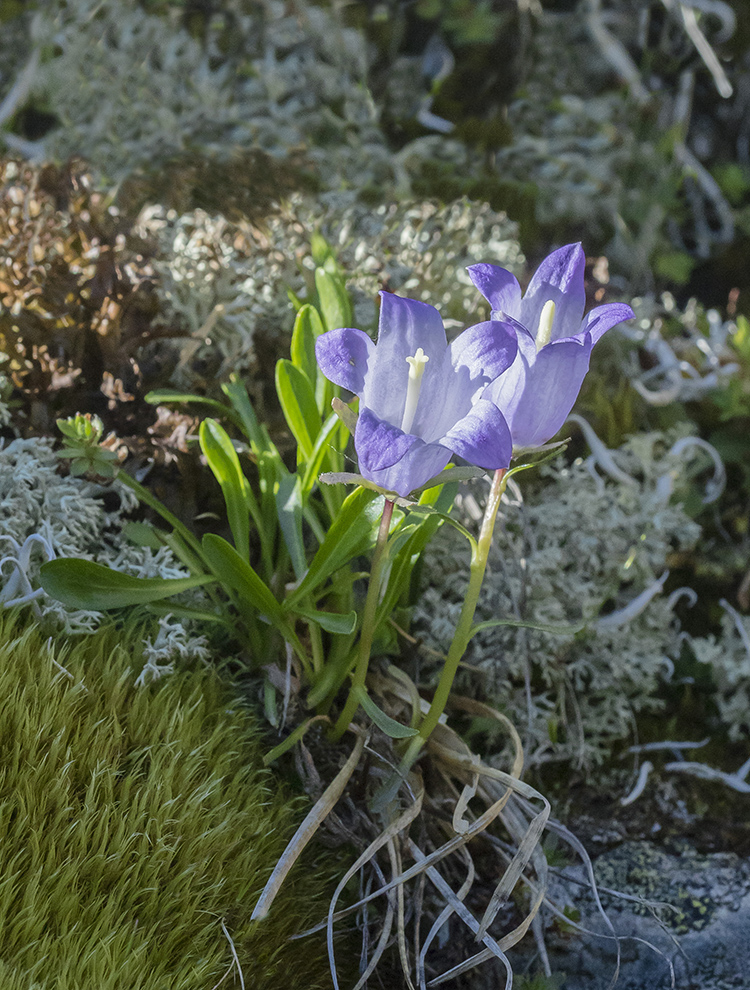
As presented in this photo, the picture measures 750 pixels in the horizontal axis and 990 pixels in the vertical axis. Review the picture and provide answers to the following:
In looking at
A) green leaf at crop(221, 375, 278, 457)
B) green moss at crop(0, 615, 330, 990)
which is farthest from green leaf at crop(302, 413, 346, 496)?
green moss at crop(0, 615, 330, 990)

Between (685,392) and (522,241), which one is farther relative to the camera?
(522,241)

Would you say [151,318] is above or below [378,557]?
above

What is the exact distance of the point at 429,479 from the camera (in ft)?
2.81

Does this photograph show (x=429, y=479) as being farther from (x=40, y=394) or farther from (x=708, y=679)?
(x=708, y=679)

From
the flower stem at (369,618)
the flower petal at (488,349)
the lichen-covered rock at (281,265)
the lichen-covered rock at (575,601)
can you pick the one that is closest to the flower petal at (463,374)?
the flower petal at (488,349)

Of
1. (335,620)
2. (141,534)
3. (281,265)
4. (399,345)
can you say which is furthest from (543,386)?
(281,265)

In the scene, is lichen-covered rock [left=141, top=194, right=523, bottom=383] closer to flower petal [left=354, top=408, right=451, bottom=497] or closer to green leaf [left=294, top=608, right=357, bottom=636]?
green leaf [left=294, top=608, right=357, bottom=636]

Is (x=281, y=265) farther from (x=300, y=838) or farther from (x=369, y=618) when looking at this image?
(x=300, y=838)

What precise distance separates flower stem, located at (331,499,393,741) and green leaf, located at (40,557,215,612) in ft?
0.88

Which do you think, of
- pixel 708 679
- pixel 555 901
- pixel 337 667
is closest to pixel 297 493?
pixel 337 667

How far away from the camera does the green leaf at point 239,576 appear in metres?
1.06

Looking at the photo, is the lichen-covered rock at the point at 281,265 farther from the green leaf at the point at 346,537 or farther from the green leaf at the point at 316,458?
the green leaf at the point at 346,537

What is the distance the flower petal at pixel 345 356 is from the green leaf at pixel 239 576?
0.32m

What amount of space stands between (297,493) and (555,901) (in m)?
0.74
